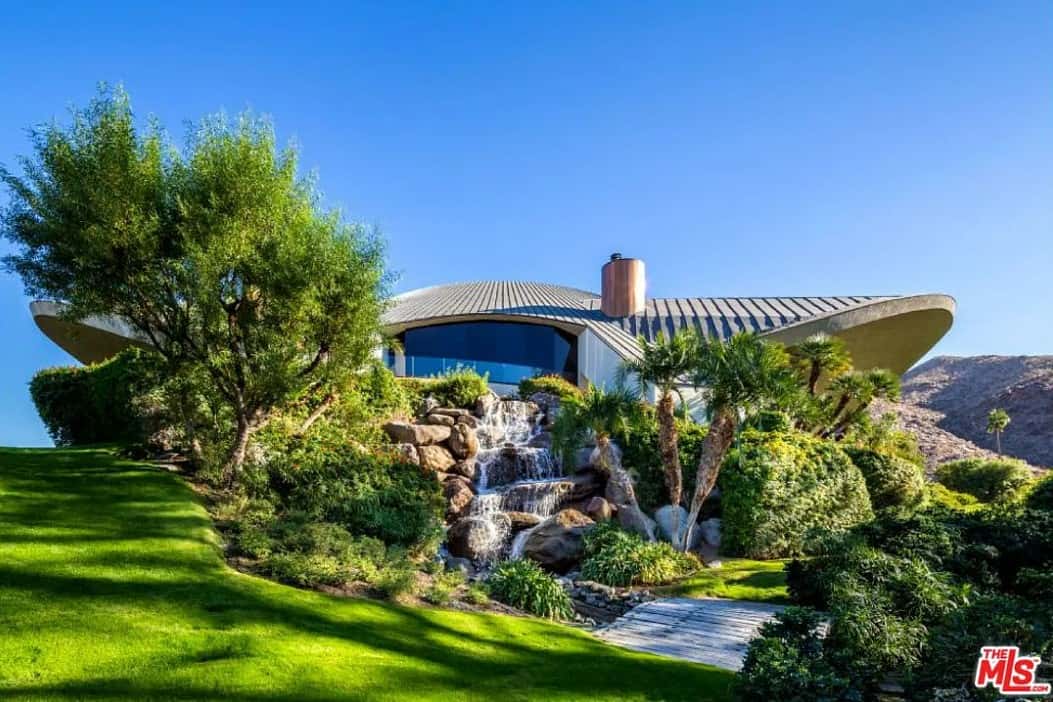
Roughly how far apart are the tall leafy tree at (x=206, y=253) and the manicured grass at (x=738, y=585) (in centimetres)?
804

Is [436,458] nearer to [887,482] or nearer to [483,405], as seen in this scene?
[483,405]

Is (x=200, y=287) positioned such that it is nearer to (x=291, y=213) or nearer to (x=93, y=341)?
(x=291, y=213)

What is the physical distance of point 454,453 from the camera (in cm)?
1864

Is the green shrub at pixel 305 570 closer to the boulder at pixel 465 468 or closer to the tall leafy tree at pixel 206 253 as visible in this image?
the tall leafy tree at pixel 206 253

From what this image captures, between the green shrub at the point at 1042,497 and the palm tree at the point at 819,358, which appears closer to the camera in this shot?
the green shrub at the point at 1042,497

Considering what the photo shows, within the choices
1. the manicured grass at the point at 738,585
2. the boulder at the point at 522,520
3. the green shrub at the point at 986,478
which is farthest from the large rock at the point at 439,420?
the green shrub at the point at 986,478

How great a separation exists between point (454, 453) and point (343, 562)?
8463mm

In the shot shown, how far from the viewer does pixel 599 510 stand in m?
16.0

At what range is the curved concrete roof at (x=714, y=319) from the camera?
28.1 m

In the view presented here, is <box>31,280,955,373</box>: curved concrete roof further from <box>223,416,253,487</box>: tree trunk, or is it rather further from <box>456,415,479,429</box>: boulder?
<box>223,416,253,487</box>: tree trunk

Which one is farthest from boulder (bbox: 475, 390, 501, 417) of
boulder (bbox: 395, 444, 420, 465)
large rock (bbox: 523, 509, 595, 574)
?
large rock (bbox: 523, 509, 595, 574)

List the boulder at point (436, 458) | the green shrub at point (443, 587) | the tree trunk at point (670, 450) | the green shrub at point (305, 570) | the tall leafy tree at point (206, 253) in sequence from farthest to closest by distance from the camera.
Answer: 1. the boulder at point (436, 458)
2. the tree trunk at point (670, 450)
3. the tall leafy tree at point (206, 253)
4. the green shrub at point (443, 587)
5. the green shrub at point (305, 570)

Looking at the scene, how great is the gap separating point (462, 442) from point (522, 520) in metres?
3.50

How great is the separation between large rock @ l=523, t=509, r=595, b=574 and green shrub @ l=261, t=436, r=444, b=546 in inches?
88.0
